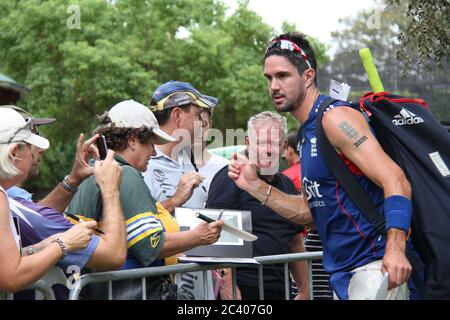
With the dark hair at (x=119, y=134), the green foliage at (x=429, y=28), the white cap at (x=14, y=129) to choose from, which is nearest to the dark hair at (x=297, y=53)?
the dark hair at (x=119, y=134)

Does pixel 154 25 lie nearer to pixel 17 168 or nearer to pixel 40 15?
pixel 40 15

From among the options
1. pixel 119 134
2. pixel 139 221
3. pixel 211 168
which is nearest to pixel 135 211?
pixel 139 221

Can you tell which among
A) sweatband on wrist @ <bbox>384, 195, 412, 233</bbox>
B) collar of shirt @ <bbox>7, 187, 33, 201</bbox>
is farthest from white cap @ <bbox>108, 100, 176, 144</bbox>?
sweatband on wrist @ <bbox>384, 195, 412, 233</bbox>

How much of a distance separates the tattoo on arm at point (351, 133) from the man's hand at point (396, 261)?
1.43ft

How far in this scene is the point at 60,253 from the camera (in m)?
3.89

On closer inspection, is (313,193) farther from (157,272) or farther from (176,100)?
(176,100)

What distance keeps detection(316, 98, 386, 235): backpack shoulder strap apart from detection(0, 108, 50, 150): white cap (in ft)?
4.34

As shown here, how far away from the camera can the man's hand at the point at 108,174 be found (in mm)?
4344

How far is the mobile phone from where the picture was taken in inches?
185

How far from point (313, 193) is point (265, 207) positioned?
5.58ft

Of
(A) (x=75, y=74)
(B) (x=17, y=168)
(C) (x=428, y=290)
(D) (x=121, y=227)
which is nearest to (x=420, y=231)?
(C) (x=428, y=290)

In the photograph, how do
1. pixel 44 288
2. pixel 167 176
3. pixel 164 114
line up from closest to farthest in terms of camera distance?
A: pixel 44 288
pixel 167 176
pixel 164 114

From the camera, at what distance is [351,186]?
427 cm
